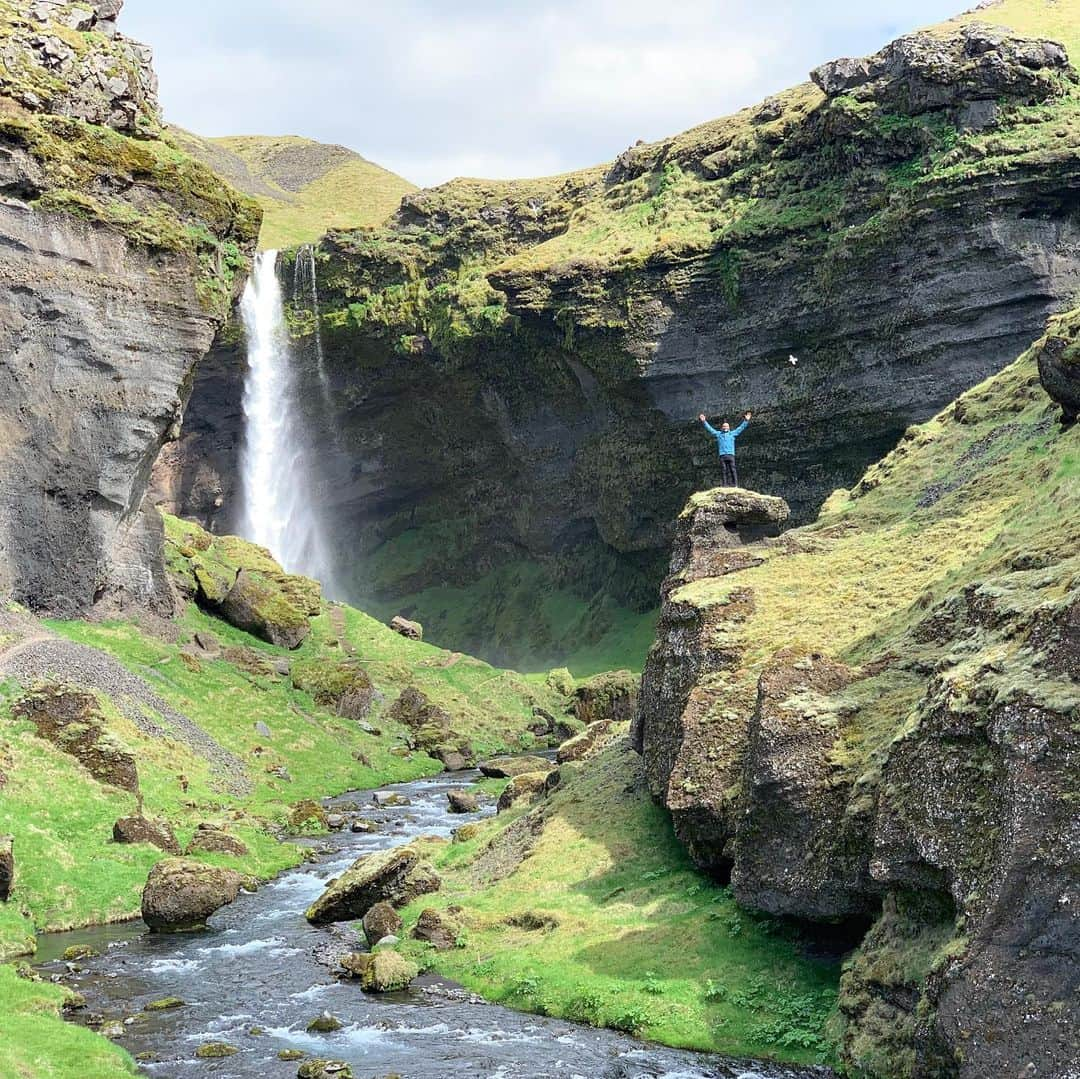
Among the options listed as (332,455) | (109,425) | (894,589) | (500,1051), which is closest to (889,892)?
(500,1051)

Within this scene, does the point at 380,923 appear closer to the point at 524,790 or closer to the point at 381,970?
the point at 381,970

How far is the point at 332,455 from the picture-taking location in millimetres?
117750

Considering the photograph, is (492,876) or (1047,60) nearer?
(492,876)

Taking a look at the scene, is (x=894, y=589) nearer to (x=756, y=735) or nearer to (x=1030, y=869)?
(x=756, y=735)

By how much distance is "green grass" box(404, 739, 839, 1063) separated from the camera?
25.0 metres

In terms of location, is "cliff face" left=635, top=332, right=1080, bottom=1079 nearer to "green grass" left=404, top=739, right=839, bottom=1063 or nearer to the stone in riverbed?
"green grass" left=404, top=739, right=839, bottom=1063

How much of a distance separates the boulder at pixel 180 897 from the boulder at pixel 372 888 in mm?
3045

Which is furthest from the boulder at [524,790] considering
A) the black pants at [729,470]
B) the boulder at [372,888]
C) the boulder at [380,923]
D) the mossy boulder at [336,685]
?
the mossy boulder at [336,685]

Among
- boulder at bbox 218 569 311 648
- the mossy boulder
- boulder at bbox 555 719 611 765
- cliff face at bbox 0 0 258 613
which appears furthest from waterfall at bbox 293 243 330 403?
boulder at bbox 555 719 611 765

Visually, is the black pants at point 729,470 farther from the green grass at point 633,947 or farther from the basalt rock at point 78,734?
the basalt rock at point 78,734

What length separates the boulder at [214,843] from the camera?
4250 centimetres

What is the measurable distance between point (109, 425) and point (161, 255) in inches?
409

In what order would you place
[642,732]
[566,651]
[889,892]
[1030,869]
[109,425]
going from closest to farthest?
[1030,869] → [889,892] → [642,732] → [109,425] → [566,651]

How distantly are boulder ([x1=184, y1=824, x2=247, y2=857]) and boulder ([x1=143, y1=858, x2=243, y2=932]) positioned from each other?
6.05 metres
